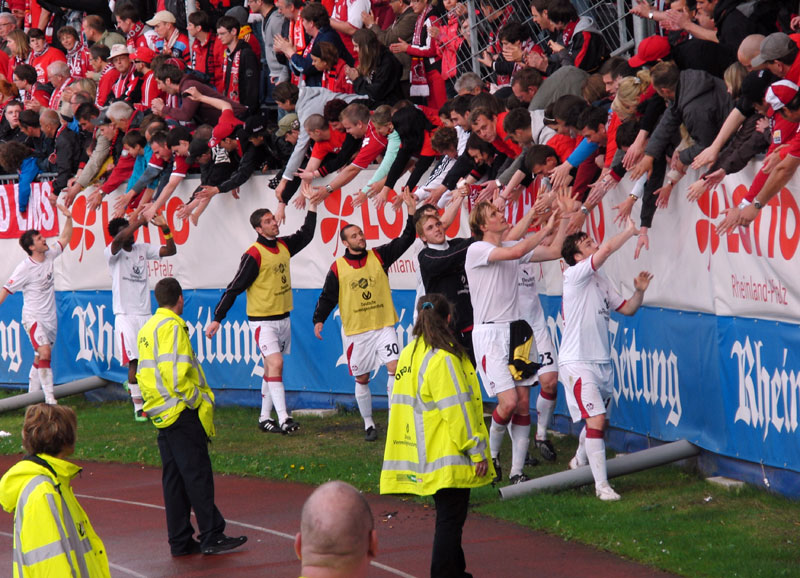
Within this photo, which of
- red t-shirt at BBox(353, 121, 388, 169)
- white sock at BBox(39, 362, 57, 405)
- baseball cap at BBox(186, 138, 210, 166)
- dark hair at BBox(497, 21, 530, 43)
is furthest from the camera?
white sock at BBox(39, 362, 57, 405)

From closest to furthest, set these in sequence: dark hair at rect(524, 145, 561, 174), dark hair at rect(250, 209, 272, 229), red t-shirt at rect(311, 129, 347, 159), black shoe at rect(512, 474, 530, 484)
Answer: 1. black shoe at rect(512, 474, 530, 484)
2. dark hair at rect(524, 145, 561, 174)
3. dark hair at rect(250, 209, 272, 229)
4. red t-shirt at rect(311, 129, 347, 159)

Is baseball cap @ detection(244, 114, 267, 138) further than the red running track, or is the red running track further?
baseball cap @ detection(244, 114, 267, 138)

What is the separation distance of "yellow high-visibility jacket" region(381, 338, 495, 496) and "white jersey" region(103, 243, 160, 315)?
877 centimetres

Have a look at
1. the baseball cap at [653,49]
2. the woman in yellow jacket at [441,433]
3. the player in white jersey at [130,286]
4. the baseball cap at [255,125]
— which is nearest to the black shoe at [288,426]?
the player in white jersey at [130,286]

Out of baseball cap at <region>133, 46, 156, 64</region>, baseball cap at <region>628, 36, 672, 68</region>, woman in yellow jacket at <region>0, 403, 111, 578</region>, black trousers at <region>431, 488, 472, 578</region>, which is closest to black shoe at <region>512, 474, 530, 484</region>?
black trousers at <region>431, 488, 472, 578</region>

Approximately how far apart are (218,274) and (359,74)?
366 cm

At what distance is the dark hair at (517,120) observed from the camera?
11.2 metres

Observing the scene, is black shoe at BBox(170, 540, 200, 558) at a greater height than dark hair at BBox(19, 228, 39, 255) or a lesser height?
lesser

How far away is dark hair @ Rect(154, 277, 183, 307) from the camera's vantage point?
9.05 metres

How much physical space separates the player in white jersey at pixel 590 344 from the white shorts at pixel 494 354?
500 mm

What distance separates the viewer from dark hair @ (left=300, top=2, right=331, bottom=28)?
14.6 meters

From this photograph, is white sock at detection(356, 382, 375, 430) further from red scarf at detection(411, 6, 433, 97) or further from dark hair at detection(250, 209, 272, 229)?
red scarf at detection(411, 6, 433, 97)

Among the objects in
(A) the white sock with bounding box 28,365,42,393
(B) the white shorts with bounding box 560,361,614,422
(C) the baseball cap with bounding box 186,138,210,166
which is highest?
(C) the baseball cap with bounding box 186,138,210,166

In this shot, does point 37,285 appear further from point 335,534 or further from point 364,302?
point 335,534
